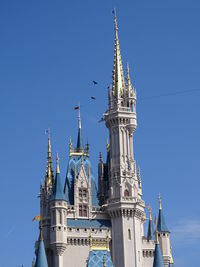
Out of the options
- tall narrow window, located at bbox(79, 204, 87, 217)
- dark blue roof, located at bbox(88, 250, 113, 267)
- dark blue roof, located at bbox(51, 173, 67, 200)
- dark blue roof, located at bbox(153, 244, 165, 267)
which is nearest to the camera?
dark blue roof, located at bbox(153, 244, 165, 267)

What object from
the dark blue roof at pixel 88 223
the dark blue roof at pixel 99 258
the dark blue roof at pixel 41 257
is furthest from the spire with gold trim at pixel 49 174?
the dark blue roof at pixel 41 257

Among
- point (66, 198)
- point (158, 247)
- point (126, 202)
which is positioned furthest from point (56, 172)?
point (158, 247)

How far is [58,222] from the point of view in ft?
249

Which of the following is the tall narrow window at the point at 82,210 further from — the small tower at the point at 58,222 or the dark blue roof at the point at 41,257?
the dark blue roof at the point at 41,257

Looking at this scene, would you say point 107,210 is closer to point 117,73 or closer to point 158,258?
point 158,258

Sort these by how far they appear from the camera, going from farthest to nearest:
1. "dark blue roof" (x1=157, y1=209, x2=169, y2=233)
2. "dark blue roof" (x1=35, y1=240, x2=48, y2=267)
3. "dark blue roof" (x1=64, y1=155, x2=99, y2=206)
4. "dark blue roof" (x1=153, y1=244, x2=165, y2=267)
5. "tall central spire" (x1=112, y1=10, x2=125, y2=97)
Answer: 1. "tall central spire" (x1=112, y1=10, x2=125, y2=97)
2. "dark blue roof" (x1=157, y1=209, x2=169, y2=233)
3. "dark blue roof" (x1=64, y1=155, x2=99, y2=206)
4. "dark blue roof" (x1=153, y1=244, x2=165, y2=267)
5. "dark blue roof" (x1=35, y1=240, x2=48, y2=267)

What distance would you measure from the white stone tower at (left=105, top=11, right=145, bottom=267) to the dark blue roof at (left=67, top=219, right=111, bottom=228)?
3.35 feet

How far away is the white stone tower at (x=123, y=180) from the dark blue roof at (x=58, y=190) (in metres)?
5.60

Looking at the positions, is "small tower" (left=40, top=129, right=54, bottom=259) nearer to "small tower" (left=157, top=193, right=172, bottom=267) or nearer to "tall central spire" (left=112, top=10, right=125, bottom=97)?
"tall central spire" (left=112, top=10, right=125, bottom=97)

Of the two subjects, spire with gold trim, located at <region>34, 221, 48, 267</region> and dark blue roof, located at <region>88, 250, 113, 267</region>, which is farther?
dark blue roof, located at <region>88, 250, 113, 267</region>

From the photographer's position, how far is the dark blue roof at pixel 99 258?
2950 inches

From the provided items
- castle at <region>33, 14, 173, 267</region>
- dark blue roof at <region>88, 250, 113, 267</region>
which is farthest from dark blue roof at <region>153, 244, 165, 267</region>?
dark blue roof at <region>88, 250, 113, 267</region>

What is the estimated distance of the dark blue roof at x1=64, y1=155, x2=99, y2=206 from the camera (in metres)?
80.2

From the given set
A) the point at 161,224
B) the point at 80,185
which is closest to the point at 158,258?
the point at 161,224
